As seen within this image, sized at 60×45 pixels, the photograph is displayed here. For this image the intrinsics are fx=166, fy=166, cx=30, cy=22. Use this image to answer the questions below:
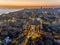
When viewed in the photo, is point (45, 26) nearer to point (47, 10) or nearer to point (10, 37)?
point (10, 37)

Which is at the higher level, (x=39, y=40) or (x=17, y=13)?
(x=17, y=13)

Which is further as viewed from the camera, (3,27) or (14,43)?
(3,27)

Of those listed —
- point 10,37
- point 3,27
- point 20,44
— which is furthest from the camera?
point 3,27

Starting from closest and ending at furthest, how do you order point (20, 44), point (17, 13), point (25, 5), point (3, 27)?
point (20, 44) → point (3, 27) → point (25, 5) → point (17, 13)

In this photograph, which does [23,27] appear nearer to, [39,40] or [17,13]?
[39,40]

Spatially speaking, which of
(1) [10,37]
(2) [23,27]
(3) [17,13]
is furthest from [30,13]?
(1) [10,37]

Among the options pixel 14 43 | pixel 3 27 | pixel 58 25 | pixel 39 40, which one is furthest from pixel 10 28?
pixel 58 25
